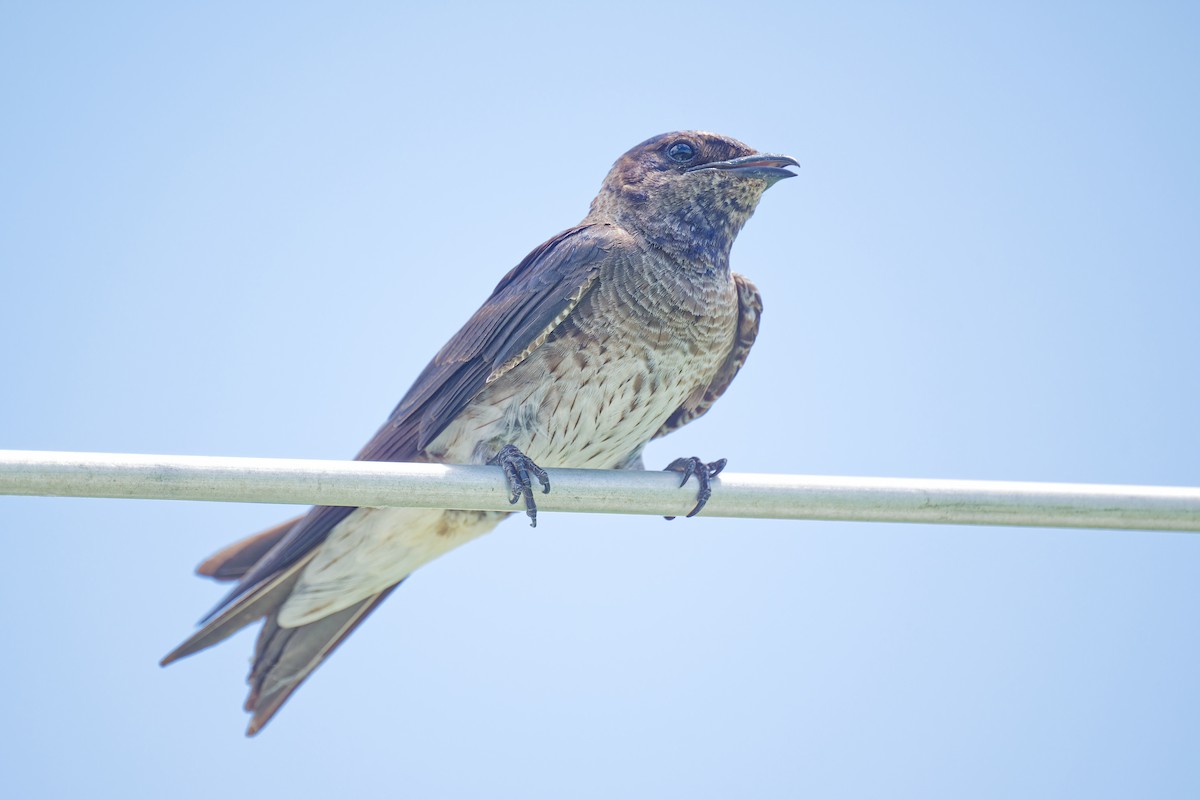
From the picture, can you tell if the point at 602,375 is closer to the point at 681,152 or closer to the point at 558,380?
the point at 558,380

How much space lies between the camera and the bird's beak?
600 cm

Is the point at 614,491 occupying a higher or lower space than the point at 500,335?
lower

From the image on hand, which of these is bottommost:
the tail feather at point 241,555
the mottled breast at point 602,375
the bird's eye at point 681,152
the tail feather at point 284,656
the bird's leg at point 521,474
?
the tail feather at point 284,656

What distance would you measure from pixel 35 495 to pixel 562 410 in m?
2.50

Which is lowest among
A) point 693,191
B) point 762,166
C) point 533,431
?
point 533,431

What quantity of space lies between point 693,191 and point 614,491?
8.41ft

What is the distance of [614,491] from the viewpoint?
12.4ft

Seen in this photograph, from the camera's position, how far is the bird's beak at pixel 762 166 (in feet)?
19.7

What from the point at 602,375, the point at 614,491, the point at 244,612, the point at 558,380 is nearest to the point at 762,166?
the point at 602,375

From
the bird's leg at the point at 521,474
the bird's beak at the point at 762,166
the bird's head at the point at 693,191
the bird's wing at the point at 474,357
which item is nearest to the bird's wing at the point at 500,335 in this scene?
the bird's wing at the point at 474,357

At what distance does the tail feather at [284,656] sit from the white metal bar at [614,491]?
2.54 meters

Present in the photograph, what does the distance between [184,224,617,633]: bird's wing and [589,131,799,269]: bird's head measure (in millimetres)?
323

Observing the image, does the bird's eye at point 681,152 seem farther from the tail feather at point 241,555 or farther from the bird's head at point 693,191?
the tail feather at point 241,555

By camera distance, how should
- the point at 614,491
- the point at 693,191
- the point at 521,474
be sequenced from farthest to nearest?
the point at 693,191
the point at 521,474
the point at 614,491
